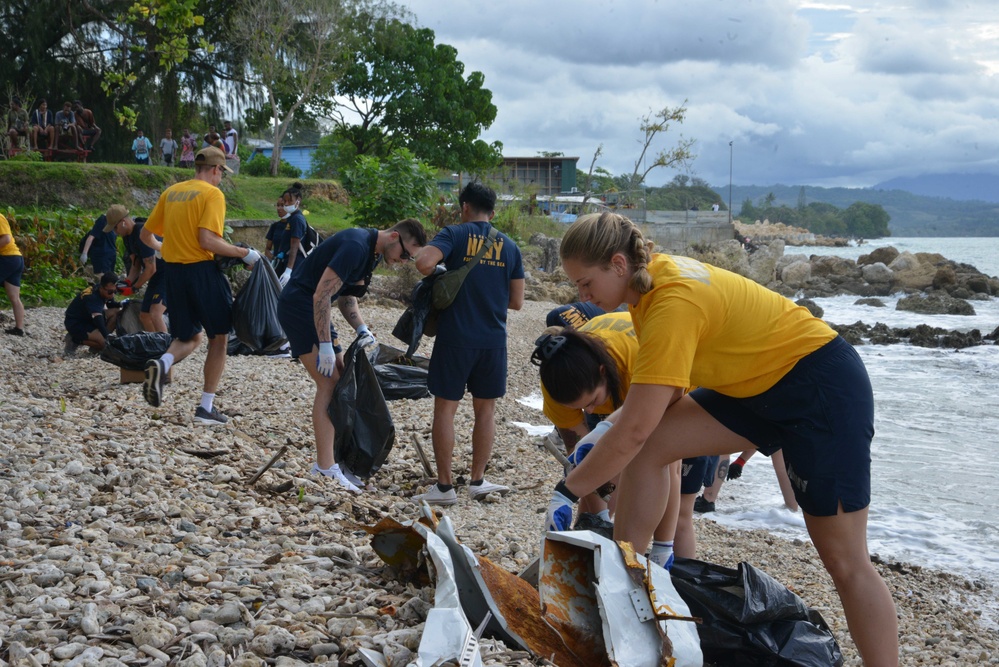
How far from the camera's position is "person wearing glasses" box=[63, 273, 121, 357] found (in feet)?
28.7

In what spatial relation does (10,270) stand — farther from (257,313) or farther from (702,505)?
(702,505)

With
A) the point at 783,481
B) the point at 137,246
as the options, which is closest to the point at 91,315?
the point at 137,246

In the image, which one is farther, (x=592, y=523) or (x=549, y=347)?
(x=592, y=523)

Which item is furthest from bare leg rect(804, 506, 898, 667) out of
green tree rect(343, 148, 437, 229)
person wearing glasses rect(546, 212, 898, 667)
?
green tree rect(343, 148, 437, 229)

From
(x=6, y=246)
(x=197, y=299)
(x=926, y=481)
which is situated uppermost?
(x=6, y=246)

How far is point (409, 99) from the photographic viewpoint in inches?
1422

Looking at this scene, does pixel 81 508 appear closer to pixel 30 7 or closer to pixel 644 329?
pixel 644 329

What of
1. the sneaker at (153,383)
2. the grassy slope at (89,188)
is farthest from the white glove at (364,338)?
the grassy slope at (89,188)

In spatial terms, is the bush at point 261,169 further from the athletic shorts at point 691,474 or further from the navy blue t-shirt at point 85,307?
the athletic shorts at point 691,474

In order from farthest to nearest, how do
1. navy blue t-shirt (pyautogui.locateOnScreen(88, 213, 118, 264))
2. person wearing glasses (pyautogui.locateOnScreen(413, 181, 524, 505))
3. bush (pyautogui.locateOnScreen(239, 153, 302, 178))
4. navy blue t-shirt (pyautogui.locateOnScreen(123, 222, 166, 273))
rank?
bush (pyautogui.locateOnScreen(239, 153, 302, 178)), navy blue t-shirt (pyautogui.locateOnScreen(88, 213, 118, 264)), navy blue t-shirt (pyautogui.locateOnScreen(123, 222, 166, 273)), person wearing glasses (pyautogui.locateOnScreen(413, 181, 524, 505))

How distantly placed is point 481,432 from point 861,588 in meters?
2.98

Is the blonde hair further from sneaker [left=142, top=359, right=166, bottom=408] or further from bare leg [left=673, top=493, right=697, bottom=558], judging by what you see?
sneaker [left=142, top=359, right=166, bottom=408]

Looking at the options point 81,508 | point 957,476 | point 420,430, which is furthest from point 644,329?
point 957,476

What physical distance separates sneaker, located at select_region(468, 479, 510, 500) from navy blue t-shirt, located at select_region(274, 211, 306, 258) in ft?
15.3
